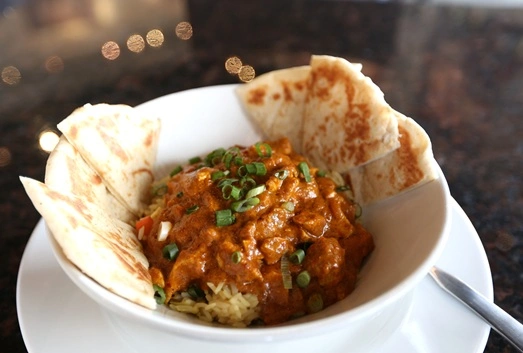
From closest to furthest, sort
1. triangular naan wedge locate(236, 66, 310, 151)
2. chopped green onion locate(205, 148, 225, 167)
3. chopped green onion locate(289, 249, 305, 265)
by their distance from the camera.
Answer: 1. chopped green onion locate(289, 249, 305, 265)
2. chopped green onion locate(205, 148, 225, 167)
3. triangular naan wedge locate(236, 66, 310, 151)

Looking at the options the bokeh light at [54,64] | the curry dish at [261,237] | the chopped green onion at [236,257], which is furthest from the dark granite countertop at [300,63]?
the chopped green onion at [236,257]

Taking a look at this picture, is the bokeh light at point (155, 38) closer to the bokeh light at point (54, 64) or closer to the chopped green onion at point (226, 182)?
the bokeh light at point (54, 64)

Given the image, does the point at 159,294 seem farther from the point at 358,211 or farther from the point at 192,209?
the point at 358,211

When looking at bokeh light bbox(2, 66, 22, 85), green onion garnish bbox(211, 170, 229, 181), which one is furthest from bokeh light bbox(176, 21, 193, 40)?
green onion garnish bbox(211, 170, 229, 181)

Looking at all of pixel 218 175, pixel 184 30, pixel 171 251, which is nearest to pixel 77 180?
pixel 171 251

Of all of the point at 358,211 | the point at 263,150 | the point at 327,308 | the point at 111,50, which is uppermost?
the point at 111,50

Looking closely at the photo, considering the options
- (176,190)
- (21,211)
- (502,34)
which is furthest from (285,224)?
(502,34)

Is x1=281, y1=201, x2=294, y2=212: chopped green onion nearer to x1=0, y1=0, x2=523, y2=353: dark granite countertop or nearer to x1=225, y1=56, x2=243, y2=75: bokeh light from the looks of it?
x1=0, y1=0, x2=523, y2=353: dark granite countertop
